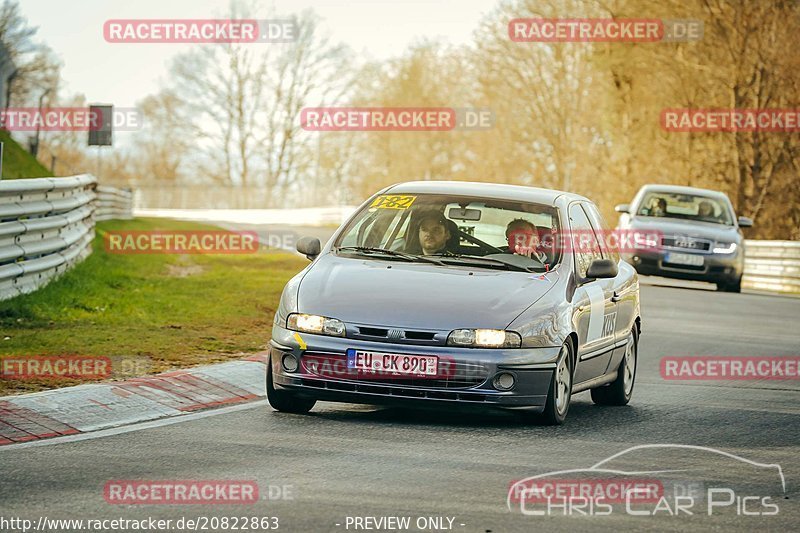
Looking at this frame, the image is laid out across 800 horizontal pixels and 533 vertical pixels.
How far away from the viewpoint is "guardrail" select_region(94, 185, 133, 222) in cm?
4172

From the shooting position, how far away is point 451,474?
25.1 ft

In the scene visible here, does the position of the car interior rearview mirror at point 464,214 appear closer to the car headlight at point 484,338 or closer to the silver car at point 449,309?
the silver car at point 449,309

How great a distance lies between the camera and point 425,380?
9.18 m

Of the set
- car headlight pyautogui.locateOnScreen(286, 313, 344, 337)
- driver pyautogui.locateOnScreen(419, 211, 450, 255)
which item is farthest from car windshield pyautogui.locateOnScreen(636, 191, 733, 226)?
car headlight pyautogui.locateOnScreen(286, 313, 344, 337)

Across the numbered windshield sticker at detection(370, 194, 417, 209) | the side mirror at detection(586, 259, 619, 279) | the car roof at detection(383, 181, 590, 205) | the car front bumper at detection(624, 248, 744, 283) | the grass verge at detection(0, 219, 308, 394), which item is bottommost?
the car front bumper at detection(624, 248, 744, 283)

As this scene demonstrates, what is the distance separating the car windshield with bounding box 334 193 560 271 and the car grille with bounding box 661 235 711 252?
649 inches

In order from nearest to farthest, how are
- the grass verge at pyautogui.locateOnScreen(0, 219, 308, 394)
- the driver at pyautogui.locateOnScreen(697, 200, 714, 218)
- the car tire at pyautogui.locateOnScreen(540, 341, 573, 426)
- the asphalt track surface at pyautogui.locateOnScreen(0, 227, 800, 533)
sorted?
the asphalt track surface at pyautogui.locateOnScreen(0, 227, 800, 533), the car tire at pyautogui.locateOnScreen(540, 341, 573, 426), the grass verge at pyautogui.locateOnScreen(0, 219, 308, 394), the driver at pyautogui.locateOnScreen(697, 200, 714, 218)

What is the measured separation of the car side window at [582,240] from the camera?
10.6m

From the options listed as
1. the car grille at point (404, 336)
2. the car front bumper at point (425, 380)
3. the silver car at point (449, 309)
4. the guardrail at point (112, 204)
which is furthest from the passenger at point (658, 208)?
the car grille at point (404, 336)

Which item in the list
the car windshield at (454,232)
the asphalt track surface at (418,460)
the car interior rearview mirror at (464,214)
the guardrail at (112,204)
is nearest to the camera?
the asphalt track surface at (418,460)

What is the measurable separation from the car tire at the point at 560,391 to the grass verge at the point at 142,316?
3.36 m

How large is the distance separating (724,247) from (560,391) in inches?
711

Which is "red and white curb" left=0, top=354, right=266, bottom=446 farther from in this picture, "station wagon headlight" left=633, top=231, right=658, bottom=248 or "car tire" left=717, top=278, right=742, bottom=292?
"car tire" left=717, top=278, right=742, bottom=292

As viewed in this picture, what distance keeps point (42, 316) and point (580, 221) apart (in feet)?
18.8
